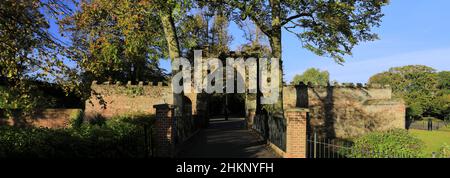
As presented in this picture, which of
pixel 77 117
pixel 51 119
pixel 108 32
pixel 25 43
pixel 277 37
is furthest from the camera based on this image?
pixel 51 119

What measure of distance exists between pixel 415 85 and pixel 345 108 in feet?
159

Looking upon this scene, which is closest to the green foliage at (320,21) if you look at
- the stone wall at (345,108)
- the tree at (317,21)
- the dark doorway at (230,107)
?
the tree at (317,21)

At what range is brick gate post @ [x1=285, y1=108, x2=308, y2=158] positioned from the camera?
1336cm

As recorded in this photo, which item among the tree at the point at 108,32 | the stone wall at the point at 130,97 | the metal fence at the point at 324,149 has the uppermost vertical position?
the tree at the point at 108,32

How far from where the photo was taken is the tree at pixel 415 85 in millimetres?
67125

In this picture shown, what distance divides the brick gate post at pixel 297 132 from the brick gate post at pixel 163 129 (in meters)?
3.74

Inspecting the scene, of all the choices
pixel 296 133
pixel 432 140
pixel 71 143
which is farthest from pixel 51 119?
pixel 432 140

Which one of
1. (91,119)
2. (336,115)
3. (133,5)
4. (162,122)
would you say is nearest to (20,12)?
(162,122)

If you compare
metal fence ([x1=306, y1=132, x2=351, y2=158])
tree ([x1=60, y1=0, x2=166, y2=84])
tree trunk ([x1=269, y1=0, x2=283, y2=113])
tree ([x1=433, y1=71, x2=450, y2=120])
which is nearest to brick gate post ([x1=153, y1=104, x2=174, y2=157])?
tree ([x1=60, y1=0, x2=166, y2=84])

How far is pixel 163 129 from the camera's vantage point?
13.6 metres

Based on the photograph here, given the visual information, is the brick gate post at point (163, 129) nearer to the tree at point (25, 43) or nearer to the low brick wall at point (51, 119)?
the tree at point (25, 43)

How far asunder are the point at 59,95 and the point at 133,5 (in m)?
22.6

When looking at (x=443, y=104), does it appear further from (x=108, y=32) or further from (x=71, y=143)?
(x=71, y=143)
